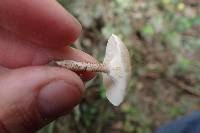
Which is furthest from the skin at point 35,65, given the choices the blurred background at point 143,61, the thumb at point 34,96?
the blurred background at point 143,61

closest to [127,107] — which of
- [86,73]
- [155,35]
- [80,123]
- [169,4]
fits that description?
[80,123]

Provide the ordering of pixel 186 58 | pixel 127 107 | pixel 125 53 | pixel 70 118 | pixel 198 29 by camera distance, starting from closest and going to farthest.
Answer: pixel 125 53 < pixel 70 118 < pixel 127 107 < pixel 186 58 < pixel 198 29

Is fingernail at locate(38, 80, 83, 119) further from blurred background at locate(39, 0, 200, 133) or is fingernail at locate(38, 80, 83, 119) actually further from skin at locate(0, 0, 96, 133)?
blurred background at locate(39, 0, 200, 133)

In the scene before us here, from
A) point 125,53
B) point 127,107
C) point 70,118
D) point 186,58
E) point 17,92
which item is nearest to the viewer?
point 17,92

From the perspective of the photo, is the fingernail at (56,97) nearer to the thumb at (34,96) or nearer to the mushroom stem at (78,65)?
the thumb at (34,96)

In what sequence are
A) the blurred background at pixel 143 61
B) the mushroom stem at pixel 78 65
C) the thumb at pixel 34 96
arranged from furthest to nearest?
the blurred background at pixel 143 61, the mushroom stem at pixel 78 65, the thumb at pixel 34 96

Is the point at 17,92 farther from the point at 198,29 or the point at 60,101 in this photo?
the point at 198,29

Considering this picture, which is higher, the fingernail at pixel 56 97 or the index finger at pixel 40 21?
the index finger at pixel 40 21

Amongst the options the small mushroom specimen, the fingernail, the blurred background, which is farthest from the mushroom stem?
the blurred background

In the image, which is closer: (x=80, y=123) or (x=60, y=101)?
(x=60, y=101)
